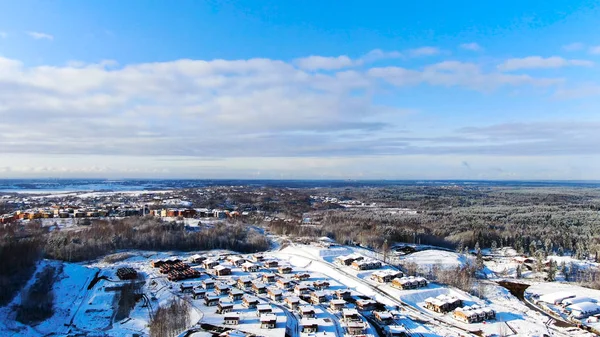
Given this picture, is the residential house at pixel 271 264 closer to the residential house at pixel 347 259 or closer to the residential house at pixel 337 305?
the residential house at pixel 347 259

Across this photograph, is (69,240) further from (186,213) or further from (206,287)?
(186,213)

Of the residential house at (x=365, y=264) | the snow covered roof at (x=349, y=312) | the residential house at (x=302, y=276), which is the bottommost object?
the residential house at (x=302, y=276)

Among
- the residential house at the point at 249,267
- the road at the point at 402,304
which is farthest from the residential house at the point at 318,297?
the residential house at the point at 249,267

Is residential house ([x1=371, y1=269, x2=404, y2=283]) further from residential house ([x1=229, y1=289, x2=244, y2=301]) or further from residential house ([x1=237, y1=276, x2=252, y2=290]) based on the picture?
residential house ([x1=229, y1=289, x2=244, y2=301])

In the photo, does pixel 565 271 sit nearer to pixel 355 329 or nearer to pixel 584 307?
pixel 584 307

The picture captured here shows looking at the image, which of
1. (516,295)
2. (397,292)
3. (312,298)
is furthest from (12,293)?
(516,295)

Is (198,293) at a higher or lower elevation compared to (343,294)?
lower

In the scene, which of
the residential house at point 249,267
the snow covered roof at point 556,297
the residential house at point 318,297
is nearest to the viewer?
the residential house at point 318,297

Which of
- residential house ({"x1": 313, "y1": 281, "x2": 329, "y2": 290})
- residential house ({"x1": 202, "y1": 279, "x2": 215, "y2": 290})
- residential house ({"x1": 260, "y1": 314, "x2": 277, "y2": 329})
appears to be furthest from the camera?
residential house ({"x1": 313, "y1": 281, "x2": 329, "y2": 290})

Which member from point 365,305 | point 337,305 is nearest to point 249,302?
point 337,305

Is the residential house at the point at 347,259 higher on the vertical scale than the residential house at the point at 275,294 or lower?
higher

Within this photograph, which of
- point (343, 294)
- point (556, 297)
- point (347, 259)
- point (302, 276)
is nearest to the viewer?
point (343, 294)

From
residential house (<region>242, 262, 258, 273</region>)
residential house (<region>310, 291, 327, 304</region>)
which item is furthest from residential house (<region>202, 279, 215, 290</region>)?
residential house (<region>310, 291, 327, 304</region>)

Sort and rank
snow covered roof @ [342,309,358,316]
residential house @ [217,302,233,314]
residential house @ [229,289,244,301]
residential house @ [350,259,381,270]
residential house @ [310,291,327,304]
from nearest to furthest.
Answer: snow covered roof @ [342,309,358,316] → residential house @ [217,302,233,314] → residential house @ [310,291,327,304] → residential house @ [229,289,244,301] → residential house @ [350,259,381,270]
